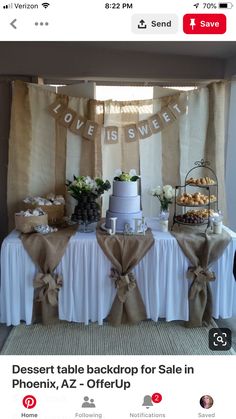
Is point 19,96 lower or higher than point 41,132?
higher

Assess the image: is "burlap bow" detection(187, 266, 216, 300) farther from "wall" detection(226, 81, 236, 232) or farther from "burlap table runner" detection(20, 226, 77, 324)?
"wall" detection(226, 81, 236, 232)

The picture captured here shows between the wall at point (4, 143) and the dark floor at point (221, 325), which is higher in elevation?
the wall at point (4, 143)

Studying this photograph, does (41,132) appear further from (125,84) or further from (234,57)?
(234,57)

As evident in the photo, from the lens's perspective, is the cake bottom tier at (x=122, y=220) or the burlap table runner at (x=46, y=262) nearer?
the burlap table runner at (x=46, y=262)

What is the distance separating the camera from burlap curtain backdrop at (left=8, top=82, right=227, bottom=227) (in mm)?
2432

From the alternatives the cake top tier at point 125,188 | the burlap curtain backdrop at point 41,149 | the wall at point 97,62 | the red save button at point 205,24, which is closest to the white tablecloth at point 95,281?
the cake top tier at point 125,188

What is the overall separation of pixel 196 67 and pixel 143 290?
1583 millimetres

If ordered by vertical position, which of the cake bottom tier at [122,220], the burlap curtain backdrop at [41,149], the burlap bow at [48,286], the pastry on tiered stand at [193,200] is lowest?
the burlap bow at [48,286]

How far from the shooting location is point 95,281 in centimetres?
194

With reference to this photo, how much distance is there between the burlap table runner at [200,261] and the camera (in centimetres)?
193
